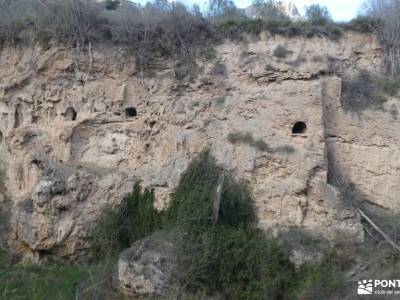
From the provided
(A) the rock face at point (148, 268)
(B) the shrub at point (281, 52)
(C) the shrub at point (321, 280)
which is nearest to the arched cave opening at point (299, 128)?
(B) the shrub at point (281, 52)

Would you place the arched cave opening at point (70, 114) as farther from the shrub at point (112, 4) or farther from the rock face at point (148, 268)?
the shrub at point (112, 4)

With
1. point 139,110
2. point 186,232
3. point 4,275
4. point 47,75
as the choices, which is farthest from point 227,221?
point 47,75

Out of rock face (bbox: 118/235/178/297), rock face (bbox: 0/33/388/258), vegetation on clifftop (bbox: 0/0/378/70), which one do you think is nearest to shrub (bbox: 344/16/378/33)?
vegetation on clifftop (bbox: 0/0/378/70)

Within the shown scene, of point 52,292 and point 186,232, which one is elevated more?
point 186,232

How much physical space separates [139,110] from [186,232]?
333 centimetres

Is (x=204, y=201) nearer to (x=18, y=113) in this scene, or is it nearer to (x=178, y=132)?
(x=178, y=132)

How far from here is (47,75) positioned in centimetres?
1092

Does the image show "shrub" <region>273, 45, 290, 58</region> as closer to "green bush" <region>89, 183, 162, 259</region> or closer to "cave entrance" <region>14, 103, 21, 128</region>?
"green bush" <region>89, 183, 162, 259</region>

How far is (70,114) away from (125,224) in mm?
3022

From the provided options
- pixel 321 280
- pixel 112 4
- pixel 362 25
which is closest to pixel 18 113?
pixel 112 4

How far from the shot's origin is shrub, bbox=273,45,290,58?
10.5m

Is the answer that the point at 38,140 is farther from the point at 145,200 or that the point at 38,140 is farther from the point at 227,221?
the point at 227,221

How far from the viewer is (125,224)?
9742 millimetres

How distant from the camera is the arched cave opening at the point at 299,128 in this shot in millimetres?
9828
